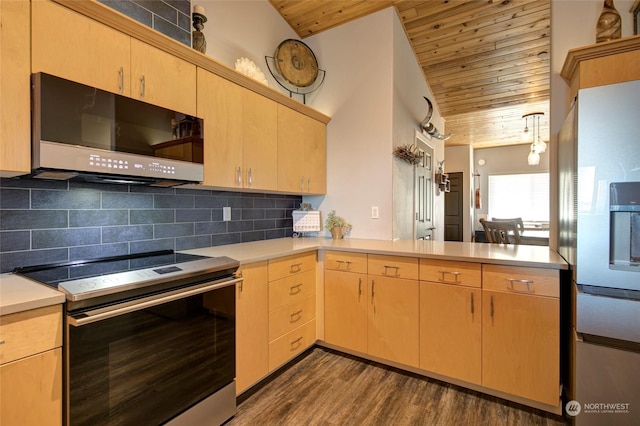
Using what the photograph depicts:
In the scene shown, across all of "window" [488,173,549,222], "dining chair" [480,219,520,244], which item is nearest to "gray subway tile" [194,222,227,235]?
"dining chair" [480,219,520,244]

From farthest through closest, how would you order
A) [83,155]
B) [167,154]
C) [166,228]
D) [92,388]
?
[166,228]
[167,154]
[83,155]
[92,388]

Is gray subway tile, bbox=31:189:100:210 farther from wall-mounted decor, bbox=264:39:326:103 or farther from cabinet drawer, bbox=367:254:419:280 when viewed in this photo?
wall-mounted decor, bbox=264:39:326:103

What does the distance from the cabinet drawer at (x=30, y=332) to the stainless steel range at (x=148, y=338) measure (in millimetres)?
39

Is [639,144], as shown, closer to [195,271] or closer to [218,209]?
[195,271]

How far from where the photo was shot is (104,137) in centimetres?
142

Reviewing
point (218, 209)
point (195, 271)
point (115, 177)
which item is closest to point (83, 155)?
point (115, 177)

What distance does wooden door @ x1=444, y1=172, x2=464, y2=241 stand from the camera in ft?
23.1

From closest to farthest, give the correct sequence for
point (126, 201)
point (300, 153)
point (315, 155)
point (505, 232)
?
point (126, 201) < point (300, 153) < point (315, 155) < point (505, 232)

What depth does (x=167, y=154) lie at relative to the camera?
1.68 m

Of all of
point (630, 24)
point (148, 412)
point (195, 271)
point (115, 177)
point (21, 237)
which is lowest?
point (148, 412)

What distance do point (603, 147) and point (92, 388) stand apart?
247cm

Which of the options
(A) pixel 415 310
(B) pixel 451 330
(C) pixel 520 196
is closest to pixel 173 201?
(A) pixel 415 310

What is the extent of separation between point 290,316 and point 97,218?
4.57ft

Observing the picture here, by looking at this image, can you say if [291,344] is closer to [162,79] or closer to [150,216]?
[150,216]
